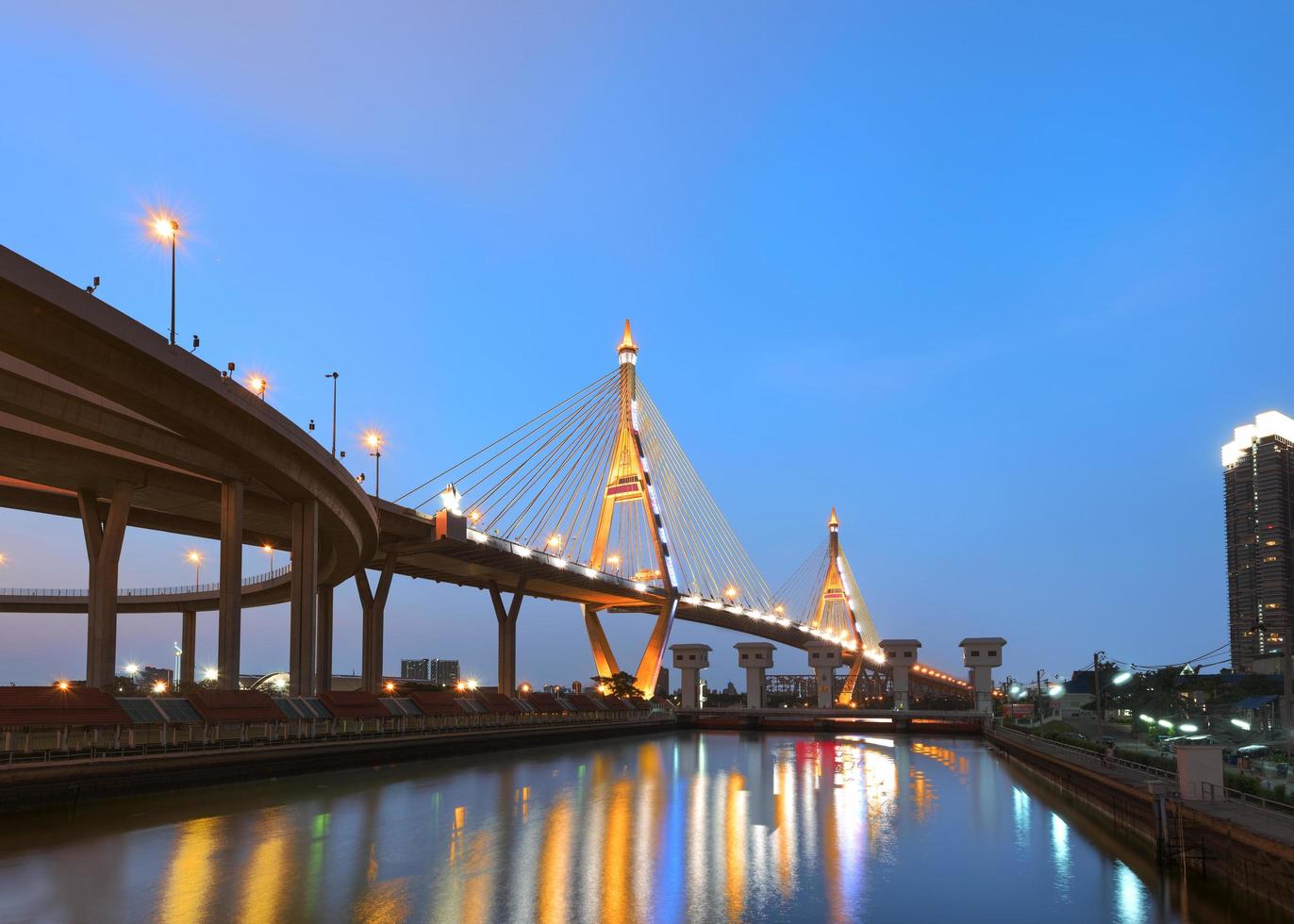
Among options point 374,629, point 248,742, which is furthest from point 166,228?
point 374,629

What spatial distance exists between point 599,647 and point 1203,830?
217 feet

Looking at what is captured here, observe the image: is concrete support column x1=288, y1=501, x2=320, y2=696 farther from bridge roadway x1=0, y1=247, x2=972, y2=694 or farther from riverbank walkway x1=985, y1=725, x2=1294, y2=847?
riverbank walkway x1=985, y1=725, x2=1294, y2=847

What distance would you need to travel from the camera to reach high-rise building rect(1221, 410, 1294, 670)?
348 feet

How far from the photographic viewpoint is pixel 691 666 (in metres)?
76.7

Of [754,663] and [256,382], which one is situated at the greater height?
[256,382]

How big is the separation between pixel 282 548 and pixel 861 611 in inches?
2689

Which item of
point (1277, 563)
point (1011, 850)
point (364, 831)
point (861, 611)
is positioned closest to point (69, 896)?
point (364, 831)

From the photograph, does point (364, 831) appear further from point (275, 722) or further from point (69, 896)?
point (275, 722)

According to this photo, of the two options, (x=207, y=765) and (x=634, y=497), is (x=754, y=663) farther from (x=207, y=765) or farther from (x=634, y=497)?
(x=207, y=765)

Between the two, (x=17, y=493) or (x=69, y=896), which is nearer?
(x=69, y=896)

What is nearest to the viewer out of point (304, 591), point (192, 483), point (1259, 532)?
point (304, 591)

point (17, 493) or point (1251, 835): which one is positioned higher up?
point (17, 493)

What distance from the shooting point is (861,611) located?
111m

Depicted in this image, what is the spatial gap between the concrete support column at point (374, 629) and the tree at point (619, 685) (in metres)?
17.7
